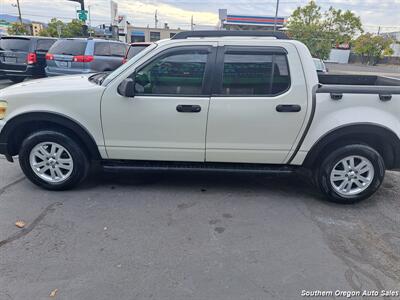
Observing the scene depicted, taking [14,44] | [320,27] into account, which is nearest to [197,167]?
[14,44]

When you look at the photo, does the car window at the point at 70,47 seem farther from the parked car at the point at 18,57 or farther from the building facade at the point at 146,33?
the building facade at the point at 146,33

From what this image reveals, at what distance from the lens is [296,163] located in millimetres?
3723

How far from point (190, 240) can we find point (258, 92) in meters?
1.78

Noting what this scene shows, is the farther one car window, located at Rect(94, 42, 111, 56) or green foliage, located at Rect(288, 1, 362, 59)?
green foliage, located at Rect(288, 1, 362, 59)

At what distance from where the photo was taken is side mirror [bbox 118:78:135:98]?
11.1ft

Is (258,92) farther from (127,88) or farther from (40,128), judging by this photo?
(40,128)

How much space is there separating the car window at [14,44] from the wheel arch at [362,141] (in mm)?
10731

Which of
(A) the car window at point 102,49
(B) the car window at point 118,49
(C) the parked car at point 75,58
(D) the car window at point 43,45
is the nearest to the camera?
(C) the parked car at point 75,58

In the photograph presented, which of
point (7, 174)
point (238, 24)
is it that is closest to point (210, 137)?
point (7, 174)

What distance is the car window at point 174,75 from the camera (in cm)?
348

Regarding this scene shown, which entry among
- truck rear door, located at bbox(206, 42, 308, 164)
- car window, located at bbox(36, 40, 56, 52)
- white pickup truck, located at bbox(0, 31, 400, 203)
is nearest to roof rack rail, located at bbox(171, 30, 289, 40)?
white pickup truck, located at bbox(0, 31, 400, 203)

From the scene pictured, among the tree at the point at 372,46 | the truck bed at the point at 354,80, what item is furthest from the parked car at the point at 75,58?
the tree at the point at 372,46

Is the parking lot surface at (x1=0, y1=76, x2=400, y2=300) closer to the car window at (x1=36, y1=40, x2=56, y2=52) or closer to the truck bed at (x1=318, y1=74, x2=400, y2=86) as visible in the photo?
the truck bed at (x1=318, y1=74, x2=400, y2=86)

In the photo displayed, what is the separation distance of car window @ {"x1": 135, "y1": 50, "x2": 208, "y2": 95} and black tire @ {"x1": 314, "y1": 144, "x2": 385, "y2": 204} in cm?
172
